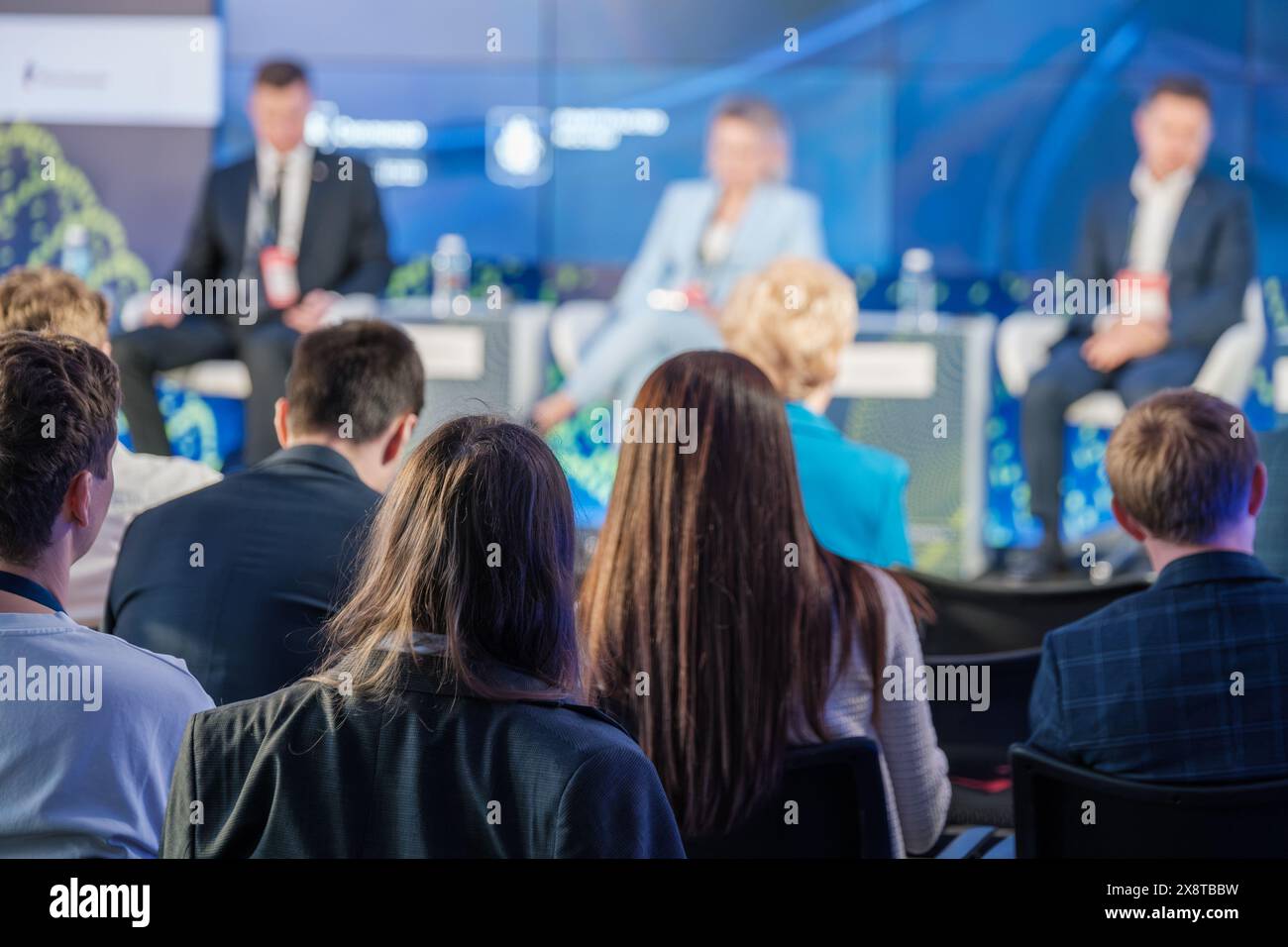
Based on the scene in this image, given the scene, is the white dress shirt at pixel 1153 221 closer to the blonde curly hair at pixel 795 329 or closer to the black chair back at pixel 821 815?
the blonde curly hair at pixel 795 329

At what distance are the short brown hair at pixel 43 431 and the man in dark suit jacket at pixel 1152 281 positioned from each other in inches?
149

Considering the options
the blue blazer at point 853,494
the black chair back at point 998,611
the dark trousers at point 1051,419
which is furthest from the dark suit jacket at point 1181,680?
the dark trousers at point 1051,419

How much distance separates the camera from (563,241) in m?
6.47

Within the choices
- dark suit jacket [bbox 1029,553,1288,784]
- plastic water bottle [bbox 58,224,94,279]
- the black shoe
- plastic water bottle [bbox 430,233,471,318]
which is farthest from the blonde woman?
plastic water bottle [bbox 58,224,94,279]

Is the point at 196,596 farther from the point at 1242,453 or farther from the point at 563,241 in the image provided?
the point at 563,241

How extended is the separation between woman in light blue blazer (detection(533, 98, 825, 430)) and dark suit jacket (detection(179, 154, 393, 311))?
32.5 inches

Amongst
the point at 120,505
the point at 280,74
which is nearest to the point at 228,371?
the point at 280,74

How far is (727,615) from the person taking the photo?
70.6 inches

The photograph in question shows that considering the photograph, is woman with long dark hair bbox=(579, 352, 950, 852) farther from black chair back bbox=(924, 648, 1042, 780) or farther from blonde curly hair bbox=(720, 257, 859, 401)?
blonde curly hair bbox=(720, 257, 859, 401)

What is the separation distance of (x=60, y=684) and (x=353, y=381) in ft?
3.31

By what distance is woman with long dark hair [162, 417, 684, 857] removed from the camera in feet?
3.94

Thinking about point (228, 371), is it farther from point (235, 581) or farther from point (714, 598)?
point (714, 598)

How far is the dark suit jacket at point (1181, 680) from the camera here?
1.78 meters
